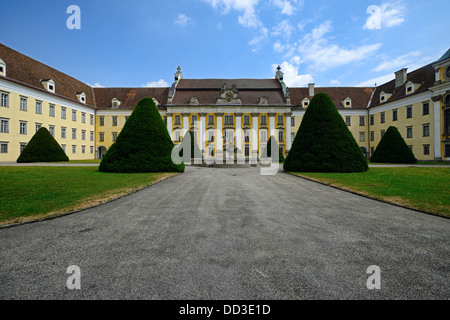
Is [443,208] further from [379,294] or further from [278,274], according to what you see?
[278,274]

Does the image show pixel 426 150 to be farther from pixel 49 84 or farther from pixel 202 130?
pixel 49 84

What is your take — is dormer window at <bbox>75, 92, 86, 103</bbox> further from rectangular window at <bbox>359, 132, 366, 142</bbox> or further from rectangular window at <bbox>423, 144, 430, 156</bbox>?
rectangular window at <bbox>423, 144, 430, 156</bbox>

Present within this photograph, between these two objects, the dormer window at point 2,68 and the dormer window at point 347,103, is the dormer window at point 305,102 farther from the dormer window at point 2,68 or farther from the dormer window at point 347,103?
the dormer window at point 2,68

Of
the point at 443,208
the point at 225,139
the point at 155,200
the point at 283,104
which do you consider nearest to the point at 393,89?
the point at 283,104

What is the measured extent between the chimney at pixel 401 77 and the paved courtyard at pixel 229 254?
47072 mm

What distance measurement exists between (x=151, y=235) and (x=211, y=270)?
1.75 m

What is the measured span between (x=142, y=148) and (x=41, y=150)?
1935 centimetres

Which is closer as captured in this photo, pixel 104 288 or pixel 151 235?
pixel 104 288

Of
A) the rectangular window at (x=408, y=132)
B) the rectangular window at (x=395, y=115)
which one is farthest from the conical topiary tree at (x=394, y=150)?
the rectangular window at (x=395, y=115)

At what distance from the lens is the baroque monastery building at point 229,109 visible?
104 ft

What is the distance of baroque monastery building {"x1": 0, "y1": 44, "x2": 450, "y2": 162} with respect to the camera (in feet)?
104

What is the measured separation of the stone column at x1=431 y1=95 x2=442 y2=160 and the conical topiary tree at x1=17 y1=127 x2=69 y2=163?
53.3 metres
